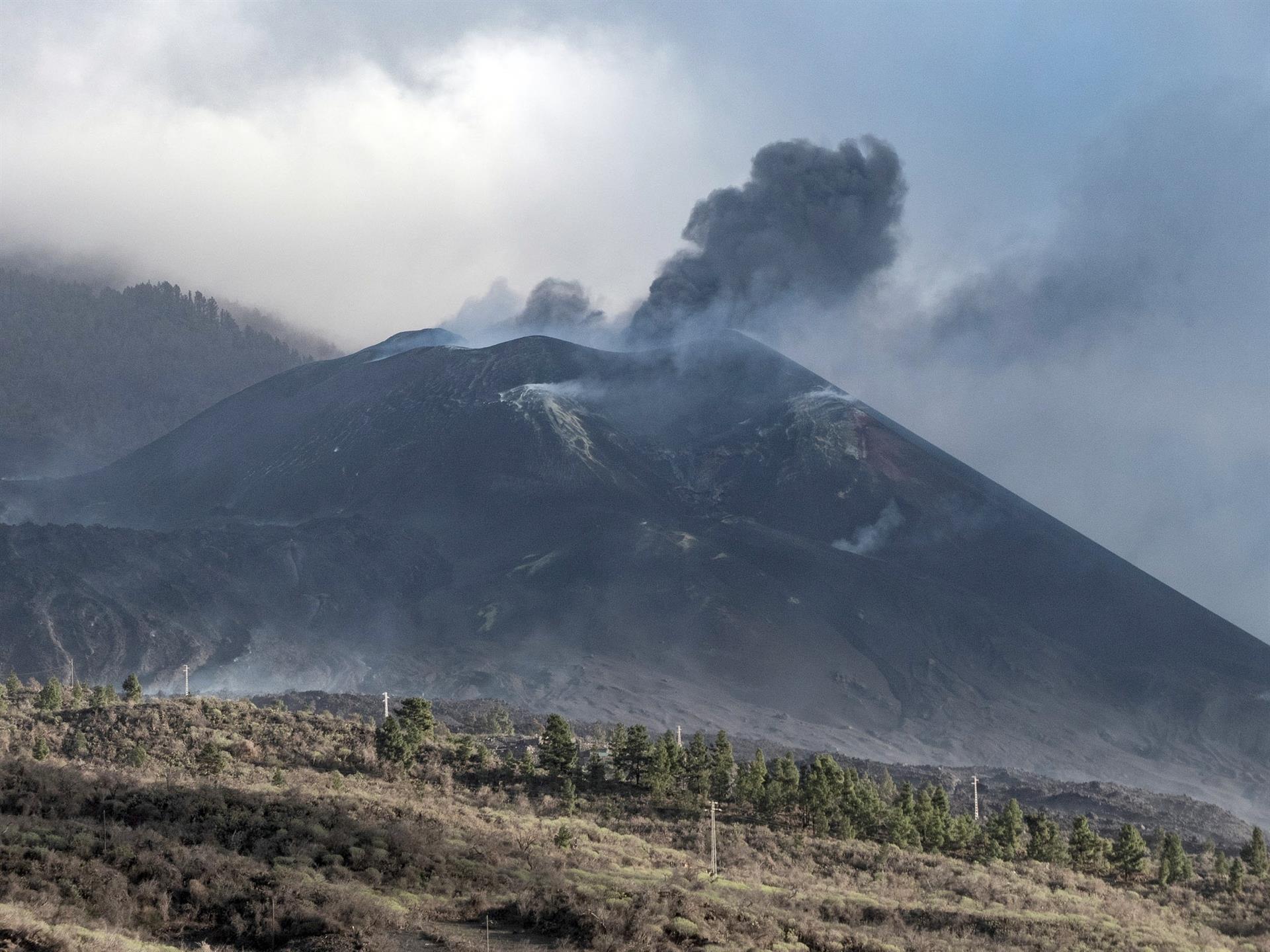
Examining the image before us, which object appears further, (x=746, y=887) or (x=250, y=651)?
(x=250, y=651)

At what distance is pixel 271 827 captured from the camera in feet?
129

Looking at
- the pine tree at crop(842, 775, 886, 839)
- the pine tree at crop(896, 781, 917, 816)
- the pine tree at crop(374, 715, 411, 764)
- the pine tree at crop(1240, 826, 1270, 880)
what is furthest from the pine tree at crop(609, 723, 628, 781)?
the pine tree at crop(1240, 826, 1270, 880)

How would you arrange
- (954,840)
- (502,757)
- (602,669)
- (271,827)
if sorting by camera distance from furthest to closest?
(602,669), (502,757), (954,840), (271,827)

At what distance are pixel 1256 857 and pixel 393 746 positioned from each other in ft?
140

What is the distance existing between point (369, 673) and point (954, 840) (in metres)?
124

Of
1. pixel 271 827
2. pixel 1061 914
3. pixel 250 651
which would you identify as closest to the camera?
pixel 271 827

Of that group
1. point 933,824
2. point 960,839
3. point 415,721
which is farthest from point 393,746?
point 960,839

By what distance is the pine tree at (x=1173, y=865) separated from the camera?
6244cm

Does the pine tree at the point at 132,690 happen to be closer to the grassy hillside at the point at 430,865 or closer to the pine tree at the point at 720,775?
the grassy hillside at the point at 430,865

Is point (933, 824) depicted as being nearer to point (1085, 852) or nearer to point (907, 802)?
point (907, 802)

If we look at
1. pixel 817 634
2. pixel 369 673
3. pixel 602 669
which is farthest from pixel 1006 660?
pixel 369 673

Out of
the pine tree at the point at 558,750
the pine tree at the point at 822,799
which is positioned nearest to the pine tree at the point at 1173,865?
the pine tree at the point at 822,799

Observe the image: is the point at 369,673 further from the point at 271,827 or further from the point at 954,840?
the point at 271,827

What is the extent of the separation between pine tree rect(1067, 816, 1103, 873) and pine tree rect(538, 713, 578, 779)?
957 inches
